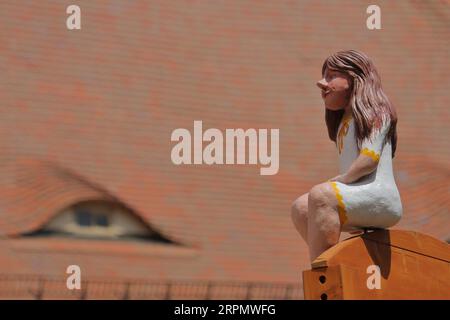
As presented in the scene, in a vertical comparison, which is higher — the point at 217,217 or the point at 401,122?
the point at 401,122

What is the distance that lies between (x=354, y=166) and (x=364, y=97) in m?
0.48

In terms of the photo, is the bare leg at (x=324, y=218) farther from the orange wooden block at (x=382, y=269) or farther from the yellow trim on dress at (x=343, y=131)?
the yellow trim on dress at (x=343, y=131)

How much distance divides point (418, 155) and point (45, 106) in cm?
568

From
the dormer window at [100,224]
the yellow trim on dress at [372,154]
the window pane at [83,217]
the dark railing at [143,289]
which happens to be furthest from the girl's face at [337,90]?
the window pane at [83,217]

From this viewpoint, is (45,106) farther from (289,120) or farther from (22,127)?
(289,120)

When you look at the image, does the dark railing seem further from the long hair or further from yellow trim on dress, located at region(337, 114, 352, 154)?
the long hair

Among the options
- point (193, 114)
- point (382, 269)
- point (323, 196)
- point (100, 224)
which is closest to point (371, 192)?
point (323, 196)

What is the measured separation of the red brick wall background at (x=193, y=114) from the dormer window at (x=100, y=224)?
20 centimetres

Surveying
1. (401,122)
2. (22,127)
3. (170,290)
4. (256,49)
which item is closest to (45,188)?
(22,127)

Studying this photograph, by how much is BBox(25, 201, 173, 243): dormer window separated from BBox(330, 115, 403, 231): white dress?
1229 cm

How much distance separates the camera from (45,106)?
20859 millimetres

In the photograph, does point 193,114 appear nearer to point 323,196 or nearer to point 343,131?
point 343,131

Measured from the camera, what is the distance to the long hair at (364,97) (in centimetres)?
880

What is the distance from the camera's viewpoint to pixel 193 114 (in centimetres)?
2108
